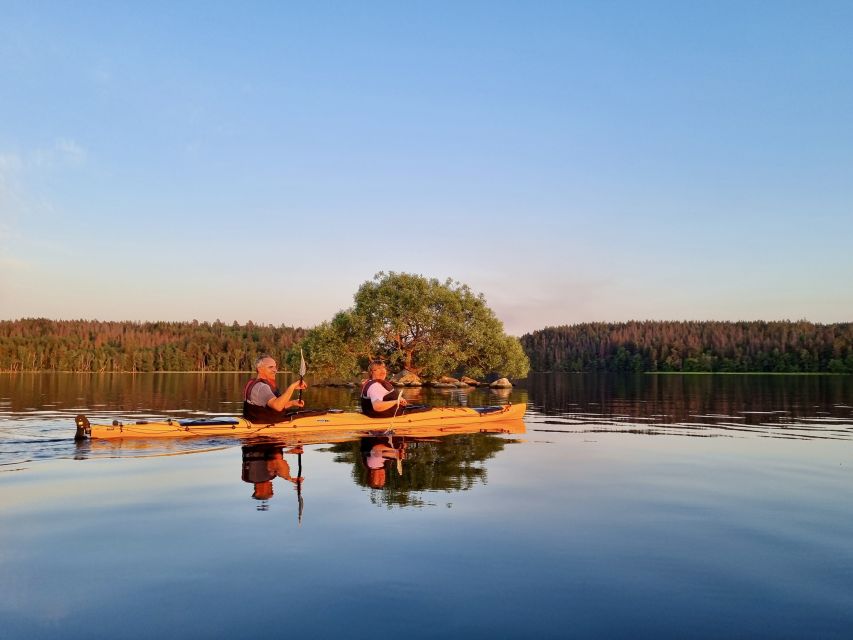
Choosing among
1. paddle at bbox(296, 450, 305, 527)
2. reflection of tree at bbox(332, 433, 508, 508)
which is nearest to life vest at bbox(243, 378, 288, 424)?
reflection of tree at bbox(332, 433, 508, 508)

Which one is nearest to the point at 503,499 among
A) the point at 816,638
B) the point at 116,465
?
the point at 816,638

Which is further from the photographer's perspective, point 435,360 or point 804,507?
point 435,360

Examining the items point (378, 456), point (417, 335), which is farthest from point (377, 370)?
point (417, 335)

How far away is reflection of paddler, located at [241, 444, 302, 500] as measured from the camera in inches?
487

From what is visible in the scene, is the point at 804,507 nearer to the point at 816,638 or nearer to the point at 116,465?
the point at 816,638

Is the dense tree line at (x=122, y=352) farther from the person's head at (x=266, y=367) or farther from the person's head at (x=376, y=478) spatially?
the person's head at (x=376, y=478)

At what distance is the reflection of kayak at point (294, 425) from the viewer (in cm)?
1856

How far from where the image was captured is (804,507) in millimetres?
11117

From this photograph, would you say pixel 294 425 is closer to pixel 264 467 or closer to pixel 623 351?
pixel 264 467

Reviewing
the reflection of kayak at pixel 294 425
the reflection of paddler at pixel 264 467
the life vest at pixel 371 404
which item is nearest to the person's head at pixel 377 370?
the life vest at pixel 371 404

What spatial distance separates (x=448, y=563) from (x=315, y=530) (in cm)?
235

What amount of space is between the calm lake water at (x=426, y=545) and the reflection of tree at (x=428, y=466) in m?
0.11

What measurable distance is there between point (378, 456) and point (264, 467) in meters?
3.09

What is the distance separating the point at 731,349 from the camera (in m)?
161
